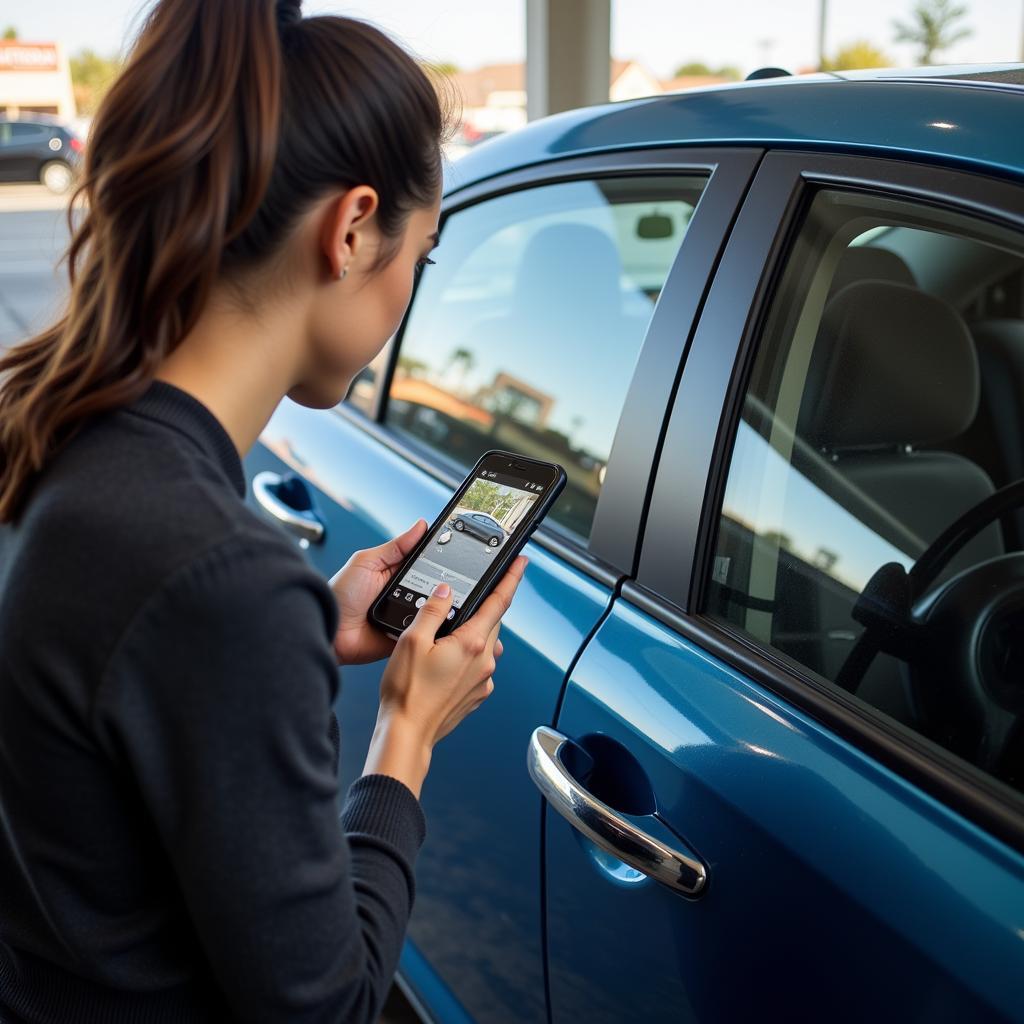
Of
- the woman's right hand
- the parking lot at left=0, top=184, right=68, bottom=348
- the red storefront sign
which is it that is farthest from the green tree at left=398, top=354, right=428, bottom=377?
the red storefront sign

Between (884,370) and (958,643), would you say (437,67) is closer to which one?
(884,370)

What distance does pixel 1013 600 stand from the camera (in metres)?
1.15

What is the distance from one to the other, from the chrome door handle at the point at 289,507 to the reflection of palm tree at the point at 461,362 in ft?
1.11

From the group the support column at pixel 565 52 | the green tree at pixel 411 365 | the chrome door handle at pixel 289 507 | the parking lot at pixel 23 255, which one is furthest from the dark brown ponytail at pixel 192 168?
the support column at pixel 565 52

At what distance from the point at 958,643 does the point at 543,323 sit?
3.00 feet

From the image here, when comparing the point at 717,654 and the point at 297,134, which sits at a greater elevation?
the point at 297,134

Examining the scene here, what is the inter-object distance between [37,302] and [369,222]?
30.5ft

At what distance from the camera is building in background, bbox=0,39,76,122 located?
26.2 m

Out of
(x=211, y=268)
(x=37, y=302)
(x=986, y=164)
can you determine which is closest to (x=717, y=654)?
(x=986, y=164)

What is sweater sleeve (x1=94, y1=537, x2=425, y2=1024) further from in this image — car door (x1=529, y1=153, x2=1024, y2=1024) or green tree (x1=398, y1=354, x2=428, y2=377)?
green tree (x1=398, y1=354, x2=428, y2=377)

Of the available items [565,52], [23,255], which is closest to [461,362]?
[565,52]

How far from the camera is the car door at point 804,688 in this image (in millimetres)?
954

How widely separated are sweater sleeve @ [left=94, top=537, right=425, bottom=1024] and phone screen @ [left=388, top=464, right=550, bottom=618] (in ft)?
1.38

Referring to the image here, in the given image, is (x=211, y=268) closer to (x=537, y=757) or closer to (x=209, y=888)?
(x=209, y=888)
